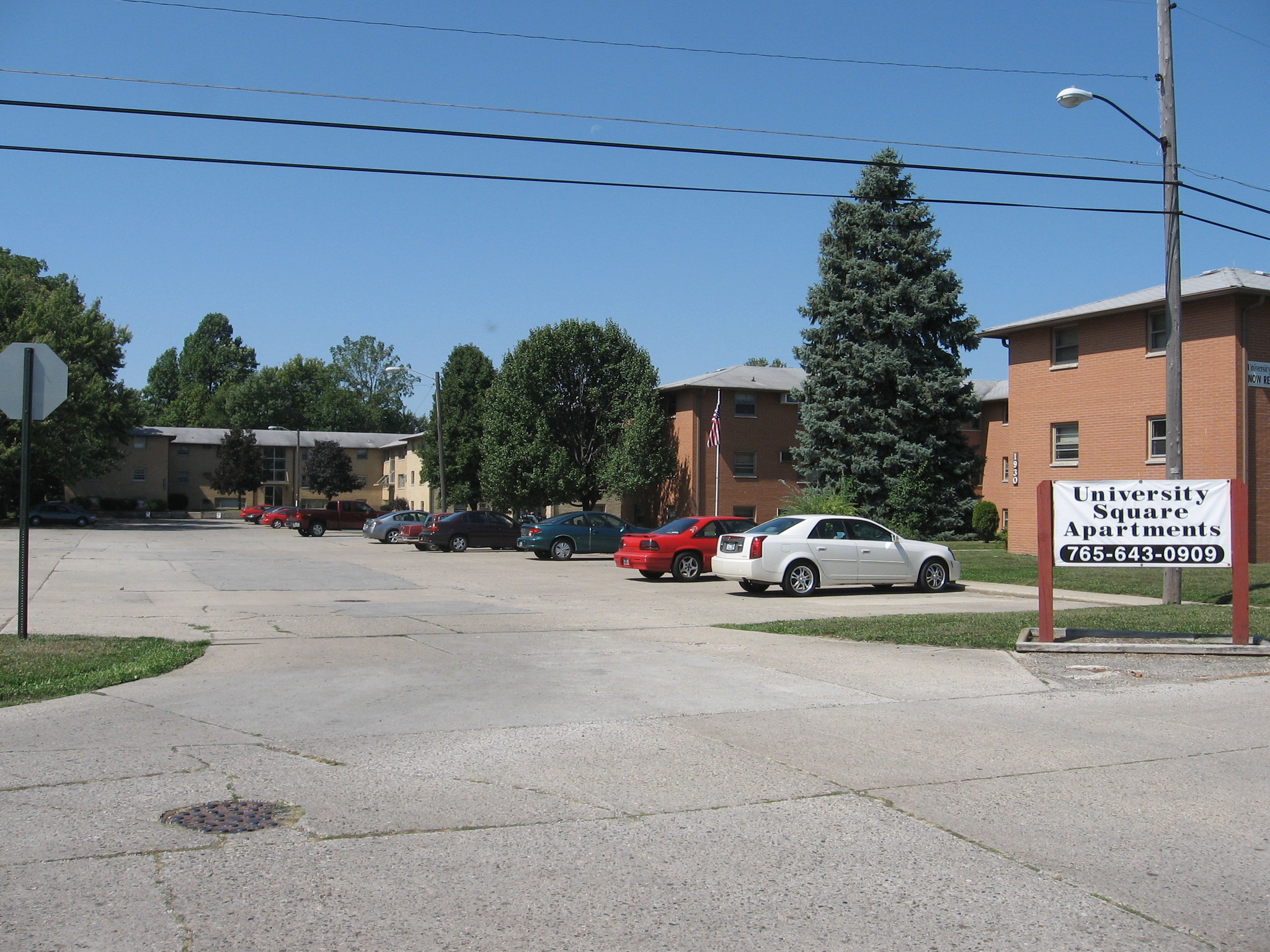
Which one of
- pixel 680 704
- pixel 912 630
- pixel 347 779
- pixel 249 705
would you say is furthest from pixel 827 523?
pixel 347 779

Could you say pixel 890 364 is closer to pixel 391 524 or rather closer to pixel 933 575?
pixel 933 575

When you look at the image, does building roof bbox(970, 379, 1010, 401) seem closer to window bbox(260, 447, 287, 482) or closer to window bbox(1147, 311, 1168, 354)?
window bbox(1147, 311, 1168, 354)

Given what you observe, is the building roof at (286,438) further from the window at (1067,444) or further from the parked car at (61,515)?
the window at (1067,444)

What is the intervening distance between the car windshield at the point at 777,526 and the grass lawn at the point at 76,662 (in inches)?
427

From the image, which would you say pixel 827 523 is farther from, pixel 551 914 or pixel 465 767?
pixel 551 914

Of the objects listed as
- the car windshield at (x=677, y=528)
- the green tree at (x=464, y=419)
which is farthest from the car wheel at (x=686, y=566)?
the green tree at (x=464, y=419)

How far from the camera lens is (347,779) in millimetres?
6270

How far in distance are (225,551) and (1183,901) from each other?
33602 millimetres

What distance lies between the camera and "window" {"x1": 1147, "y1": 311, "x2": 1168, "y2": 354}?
27.2m

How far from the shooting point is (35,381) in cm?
1125

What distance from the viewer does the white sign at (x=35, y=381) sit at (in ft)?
36.2

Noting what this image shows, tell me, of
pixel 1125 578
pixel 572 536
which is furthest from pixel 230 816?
pixel 572 536

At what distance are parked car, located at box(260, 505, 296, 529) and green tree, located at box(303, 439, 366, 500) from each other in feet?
60.5

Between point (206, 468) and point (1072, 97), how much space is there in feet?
291
